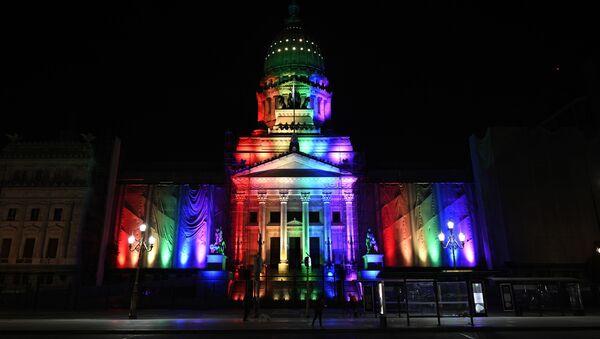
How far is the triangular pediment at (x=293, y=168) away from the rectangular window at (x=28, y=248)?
63.1ft

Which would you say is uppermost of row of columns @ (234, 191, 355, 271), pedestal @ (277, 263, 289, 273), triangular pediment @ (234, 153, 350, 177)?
triangular pediment @ (234, 153, 350, 177)

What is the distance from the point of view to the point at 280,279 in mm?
35375

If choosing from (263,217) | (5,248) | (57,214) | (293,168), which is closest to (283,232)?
(263,217)

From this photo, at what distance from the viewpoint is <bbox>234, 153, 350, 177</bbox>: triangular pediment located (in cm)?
4094

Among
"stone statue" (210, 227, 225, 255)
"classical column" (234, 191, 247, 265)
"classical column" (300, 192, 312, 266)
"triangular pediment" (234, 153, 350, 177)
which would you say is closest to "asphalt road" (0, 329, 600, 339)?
"stone statue" (210, 227, 225, 255)

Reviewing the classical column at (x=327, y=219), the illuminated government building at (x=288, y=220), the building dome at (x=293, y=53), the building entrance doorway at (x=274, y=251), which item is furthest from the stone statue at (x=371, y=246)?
the building dome at (x=293, y=53)

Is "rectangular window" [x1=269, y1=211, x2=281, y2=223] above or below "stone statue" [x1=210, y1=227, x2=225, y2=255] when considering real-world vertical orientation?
above

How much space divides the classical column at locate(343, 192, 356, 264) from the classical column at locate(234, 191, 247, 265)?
9842 mm

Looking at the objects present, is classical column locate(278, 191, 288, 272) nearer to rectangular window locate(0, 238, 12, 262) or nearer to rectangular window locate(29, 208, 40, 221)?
rectangular window locate(29, 208, 40, 221)

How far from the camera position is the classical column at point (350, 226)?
39.4 m

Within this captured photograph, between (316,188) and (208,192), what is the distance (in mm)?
11441

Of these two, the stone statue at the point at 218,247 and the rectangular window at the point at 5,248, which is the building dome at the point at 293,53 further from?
the rectangular window at the point at 5,248

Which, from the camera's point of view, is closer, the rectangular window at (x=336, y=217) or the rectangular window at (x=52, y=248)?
the rectangular window at (x=52, y=248)

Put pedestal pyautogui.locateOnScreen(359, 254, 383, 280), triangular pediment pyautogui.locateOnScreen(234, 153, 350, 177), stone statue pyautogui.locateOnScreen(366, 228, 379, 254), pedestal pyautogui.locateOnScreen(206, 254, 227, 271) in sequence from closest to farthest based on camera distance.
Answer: pedestal pyautogui.locateOnScreen(359, 254, 383, 280) → pedestal pyautogui.locateOnScreen(206, 254, 227, 271) → stone statue pyautogui.locateOnScreen(366, 228, 379, 254) → triangular pediment pyautogui.locateOnScreen(234, 153, 350, 177)
